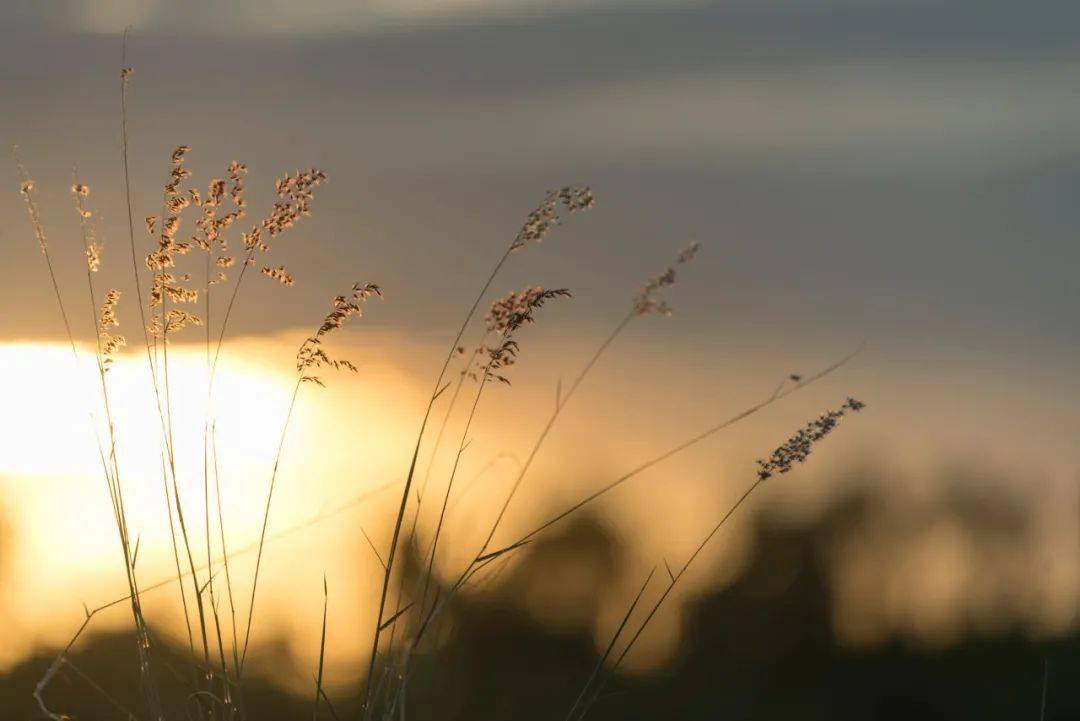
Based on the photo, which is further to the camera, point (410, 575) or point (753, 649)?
point (753, 649)

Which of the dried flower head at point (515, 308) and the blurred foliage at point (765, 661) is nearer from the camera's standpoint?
the dried flower head at point (515, 308)

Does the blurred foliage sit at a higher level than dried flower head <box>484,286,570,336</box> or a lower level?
higher

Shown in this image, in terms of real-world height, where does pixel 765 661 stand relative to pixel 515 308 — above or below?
above

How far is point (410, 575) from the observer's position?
7.77 feet

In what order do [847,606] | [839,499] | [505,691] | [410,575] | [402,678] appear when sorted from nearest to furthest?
1. [402,678]
2. [410,575]
3. [839,499]
4. [847,606]
5. [505,691]

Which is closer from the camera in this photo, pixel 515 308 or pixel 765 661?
pixel 515 308

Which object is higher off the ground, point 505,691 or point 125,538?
point 505,691

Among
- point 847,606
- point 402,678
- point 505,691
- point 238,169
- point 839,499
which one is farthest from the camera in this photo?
point 505,691

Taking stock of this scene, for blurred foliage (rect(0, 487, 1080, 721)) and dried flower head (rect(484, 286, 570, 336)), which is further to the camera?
blurred foliage (rect(0, 487, 1080, 721))

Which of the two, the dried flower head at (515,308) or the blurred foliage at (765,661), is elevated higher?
the blurred foliage at (765,661)

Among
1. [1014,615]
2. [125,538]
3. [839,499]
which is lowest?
[125,538]

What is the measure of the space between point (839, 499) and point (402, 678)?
2038cm

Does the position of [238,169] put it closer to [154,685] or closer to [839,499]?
[154,685]

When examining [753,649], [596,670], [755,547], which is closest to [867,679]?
[753,649]
